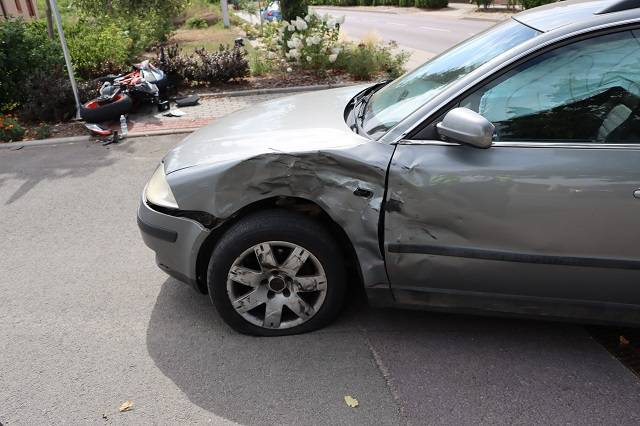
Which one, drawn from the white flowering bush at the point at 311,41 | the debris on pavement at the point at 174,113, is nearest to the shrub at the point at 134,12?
the white flowering bush at the point at 311,41

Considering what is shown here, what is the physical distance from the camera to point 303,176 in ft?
9.14

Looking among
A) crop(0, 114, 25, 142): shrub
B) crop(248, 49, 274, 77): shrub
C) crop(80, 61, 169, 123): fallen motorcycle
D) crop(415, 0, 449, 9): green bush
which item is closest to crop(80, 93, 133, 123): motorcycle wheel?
crop(80, 61, 169, 123): fallen motorcycle

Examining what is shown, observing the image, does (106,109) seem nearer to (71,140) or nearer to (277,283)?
(71,140)

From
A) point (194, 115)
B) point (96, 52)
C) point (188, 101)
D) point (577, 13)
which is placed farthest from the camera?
point (96, 52)

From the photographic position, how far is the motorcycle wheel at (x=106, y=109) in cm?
743

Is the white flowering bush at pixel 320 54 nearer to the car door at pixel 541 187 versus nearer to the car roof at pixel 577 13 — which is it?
the car roof at pixel 577 13

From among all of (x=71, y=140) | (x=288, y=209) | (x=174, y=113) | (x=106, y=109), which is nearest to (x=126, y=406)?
(x=288, y=209)

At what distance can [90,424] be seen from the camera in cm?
255

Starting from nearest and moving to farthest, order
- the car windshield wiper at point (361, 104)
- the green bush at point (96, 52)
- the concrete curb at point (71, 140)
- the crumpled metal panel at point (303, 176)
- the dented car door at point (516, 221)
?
the dented car door at point (516, 221) → the crumpled metal panel at point (303, 176) → the car windshield wiper at point (361, 104) → the concrete curb at point (71, 140) → the green bush at point (96, 52)

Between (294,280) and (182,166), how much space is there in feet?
2.98

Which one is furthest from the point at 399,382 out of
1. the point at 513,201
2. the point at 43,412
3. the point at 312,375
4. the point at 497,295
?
the point at 43,412

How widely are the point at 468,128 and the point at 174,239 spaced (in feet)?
5.51

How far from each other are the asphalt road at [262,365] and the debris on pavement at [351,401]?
0.09 feet

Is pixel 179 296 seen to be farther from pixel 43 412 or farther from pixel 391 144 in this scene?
pixel 391 144
